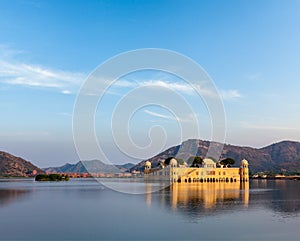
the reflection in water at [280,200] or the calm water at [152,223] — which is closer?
the calm water at [152,223]

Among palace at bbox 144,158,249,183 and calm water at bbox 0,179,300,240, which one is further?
palace at bbox 144,158,249,183

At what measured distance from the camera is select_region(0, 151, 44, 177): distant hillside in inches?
6747

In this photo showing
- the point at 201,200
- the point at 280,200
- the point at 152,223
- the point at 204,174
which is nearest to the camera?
the point at 152,223

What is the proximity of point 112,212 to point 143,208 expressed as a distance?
361 centimetres

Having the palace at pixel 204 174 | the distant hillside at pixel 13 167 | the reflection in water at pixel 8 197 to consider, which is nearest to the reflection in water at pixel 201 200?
the reflection in water at pixel 8 197

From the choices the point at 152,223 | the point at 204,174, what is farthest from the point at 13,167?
the point at 152,223

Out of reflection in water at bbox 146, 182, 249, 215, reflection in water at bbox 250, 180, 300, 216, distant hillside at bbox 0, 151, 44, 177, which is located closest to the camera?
reflection in water at bbox 250, 180, 300, 216

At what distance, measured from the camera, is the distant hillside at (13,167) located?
171375mm

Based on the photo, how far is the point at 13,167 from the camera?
177 m

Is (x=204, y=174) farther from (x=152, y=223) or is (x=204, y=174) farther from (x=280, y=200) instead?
(x=152, y=223)

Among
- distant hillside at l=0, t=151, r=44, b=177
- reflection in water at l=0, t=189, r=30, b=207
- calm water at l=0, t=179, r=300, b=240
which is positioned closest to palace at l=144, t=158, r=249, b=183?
reflection in water at l=0, t=189, r=30, b=207

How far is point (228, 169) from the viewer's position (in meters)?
102

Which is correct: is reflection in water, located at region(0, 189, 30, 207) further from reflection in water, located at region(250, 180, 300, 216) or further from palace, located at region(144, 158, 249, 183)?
palace, located at region(144, 158, 249, 183)

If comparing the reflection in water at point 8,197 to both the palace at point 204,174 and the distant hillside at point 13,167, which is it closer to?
the palace at point 204,174
